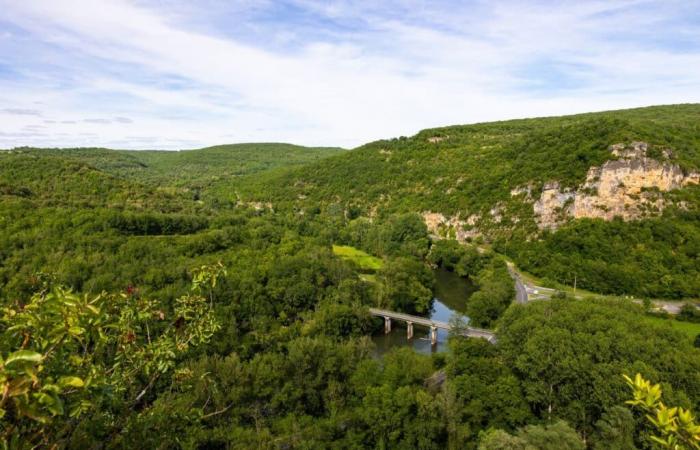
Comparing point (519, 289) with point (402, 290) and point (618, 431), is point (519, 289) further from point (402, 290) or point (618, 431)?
point (618, 431)

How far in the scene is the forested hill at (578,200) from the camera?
51.7 m

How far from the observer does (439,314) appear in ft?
157

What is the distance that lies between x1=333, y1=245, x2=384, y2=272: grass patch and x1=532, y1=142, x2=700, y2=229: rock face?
2854 cm

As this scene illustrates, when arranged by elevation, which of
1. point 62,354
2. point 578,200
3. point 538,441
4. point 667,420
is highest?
point 62,354

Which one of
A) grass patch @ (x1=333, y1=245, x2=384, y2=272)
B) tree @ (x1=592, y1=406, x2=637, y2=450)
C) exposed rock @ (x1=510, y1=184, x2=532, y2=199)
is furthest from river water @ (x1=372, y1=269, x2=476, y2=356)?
exposed rock @ (x1=510, y1=184, x2=532, y2=199)

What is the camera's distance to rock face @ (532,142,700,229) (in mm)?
57969

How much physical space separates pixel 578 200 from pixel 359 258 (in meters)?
36.3

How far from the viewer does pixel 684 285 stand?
46.3 meters

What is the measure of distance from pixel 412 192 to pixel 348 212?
16.7 metres

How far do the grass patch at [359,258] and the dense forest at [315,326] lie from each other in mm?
706

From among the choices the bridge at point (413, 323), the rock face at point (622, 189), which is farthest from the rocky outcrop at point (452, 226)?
the bridge at point (413, 323)

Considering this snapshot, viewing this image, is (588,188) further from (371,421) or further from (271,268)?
(371,421)

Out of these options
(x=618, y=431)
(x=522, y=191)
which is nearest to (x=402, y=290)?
(x=618, y=431)

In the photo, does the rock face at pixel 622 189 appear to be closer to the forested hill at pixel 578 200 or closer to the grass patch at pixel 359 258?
the forested hill at pixel 578 200
